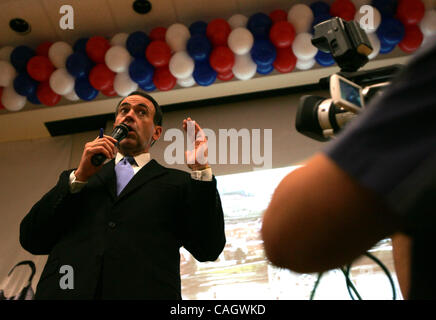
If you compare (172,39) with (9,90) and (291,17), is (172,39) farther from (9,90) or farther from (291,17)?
(9,90)

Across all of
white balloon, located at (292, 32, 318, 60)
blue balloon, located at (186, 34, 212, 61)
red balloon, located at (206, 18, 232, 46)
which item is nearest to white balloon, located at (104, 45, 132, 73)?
blue balloon, located at (186, 34, 212, 61)

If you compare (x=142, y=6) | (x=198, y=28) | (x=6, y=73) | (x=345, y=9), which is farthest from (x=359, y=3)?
(x=6, y=73)

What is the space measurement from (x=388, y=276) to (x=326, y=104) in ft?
5.91

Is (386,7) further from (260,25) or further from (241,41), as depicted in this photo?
(241,41)

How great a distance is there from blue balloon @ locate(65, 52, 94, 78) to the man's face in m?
1.00

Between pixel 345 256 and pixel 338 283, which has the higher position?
pixel 345 256

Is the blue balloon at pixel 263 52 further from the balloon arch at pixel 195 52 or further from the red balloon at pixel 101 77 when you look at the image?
the red balloon at pixel 101 77

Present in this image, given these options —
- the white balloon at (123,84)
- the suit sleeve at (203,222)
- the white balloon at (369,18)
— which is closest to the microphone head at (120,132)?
the suit sleeve at (203,222)

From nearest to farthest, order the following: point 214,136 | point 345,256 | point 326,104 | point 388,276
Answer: point 345,256 → point 326,104 → point 388,276 → point 214,136

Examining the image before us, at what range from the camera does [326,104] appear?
2.05ft

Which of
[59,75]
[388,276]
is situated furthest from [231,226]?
[59,75]

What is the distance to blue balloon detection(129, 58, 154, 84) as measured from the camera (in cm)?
238

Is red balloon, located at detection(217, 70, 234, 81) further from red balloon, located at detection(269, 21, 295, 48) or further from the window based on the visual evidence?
the window

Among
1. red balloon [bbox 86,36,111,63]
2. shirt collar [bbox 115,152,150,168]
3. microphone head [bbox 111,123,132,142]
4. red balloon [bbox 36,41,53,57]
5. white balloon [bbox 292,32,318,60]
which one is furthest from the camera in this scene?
red balloon [bbox 36,41,53,57]
